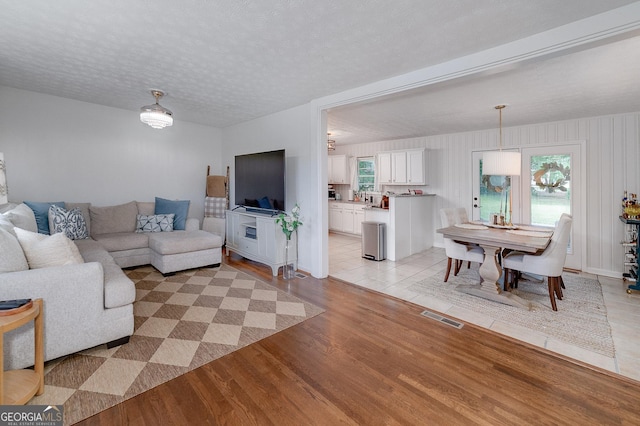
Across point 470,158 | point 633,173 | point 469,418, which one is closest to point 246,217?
point 469,418

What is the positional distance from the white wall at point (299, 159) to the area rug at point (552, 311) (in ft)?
5.32

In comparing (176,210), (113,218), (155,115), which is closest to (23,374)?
(155,115)

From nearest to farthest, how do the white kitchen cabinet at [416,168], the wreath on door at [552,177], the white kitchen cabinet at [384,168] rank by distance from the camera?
the wreath on door at [552,177]
the white kitchen cabinet at [416,168]
the white kitchen cabinet at [384,168]

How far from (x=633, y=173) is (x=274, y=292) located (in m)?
5.23

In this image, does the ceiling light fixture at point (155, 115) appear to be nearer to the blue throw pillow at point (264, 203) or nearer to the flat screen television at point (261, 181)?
the flat screen television at point (261, 181)

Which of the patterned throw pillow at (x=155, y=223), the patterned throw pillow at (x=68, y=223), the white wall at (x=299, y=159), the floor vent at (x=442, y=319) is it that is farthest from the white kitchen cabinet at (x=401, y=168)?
the patterned throw pillow at (x=68, y=223)

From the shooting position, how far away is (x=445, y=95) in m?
3.53

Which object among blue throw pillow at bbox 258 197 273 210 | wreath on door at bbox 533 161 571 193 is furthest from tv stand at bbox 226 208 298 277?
wreath on door at bbox 533 161 571 193

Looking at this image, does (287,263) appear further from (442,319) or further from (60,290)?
(60,290)

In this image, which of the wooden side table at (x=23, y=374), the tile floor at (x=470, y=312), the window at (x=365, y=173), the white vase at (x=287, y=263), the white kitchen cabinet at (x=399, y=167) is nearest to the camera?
the wooden side table at (x=23, y=374)

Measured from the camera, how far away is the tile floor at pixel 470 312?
223cm

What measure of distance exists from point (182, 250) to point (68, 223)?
4.98 ft

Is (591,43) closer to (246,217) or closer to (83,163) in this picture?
(246,217)

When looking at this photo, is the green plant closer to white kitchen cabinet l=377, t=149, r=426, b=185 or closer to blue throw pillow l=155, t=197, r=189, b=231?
blue throw pillow l=155, t=197, r=189, b=231
